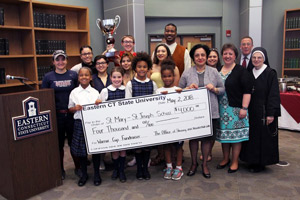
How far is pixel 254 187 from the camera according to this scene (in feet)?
8.80

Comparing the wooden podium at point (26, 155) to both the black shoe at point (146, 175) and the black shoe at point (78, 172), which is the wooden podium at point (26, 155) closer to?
the black shoe at point (78, 172)

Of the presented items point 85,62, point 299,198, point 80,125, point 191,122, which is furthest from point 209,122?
point 85,62

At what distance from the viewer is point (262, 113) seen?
290 cm

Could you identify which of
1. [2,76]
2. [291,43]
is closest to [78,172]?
[2,76]

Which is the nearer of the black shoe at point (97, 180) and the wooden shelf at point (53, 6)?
the black shoe at point (97, 180)

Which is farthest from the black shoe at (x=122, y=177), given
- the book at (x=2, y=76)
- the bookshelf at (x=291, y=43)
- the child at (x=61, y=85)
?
the bookshelf at (x=291, y=43)

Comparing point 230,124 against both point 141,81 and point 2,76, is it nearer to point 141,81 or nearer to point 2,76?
point 141,81

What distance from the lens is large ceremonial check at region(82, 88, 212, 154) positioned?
2.64m

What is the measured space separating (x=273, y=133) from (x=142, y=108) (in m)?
1.47

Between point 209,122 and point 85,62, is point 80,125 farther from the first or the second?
point 209,122

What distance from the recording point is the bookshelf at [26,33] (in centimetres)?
438

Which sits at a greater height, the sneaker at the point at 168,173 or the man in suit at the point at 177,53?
the man in suit at the point at 177,53

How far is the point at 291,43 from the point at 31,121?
5.55 meters

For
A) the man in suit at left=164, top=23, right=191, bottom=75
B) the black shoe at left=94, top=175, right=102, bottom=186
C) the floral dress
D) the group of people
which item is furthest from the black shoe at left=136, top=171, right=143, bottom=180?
the man in suit at left=164, top=23, right=191, bottom=75
